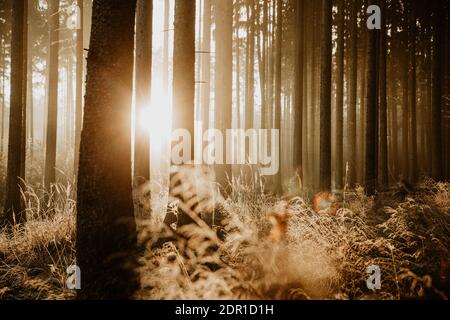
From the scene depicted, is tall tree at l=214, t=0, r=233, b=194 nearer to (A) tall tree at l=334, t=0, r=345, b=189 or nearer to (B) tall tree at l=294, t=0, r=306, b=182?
(B) tall tree at l=294, t=0, r=306, b=182

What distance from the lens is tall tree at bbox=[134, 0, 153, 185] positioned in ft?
20.6

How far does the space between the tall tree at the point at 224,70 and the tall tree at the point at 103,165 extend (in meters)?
6.10

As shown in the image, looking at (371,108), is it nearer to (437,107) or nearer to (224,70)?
(224,70)

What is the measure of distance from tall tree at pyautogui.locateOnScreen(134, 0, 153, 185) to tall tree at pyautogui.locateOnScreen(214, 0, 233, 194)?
10.1 feet

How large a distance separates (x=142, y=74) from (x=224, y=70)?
139 inches

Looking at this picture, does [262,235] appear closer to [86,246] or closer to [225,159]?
[86,246]

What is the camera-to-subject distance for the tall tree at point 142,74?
20.6ft

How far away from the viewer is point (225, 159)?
952cm

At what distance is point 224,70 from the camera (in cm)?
921

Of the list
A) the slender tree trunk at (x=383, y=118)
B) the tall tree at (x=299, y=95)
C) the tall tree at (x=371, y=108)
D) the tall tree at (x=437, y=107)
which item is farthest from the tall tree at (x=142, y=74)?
the tall tree at (x=437, y=107)

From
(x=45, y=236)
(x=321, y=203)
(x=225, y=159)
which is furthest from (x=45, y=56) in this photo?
(x=321, y=203)

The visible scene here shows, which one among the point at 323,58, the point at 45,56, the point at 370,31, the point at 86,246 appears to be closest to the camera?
the point at 86,246

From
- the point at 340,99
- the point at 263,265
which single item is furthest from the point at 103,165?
the point at 340,99
